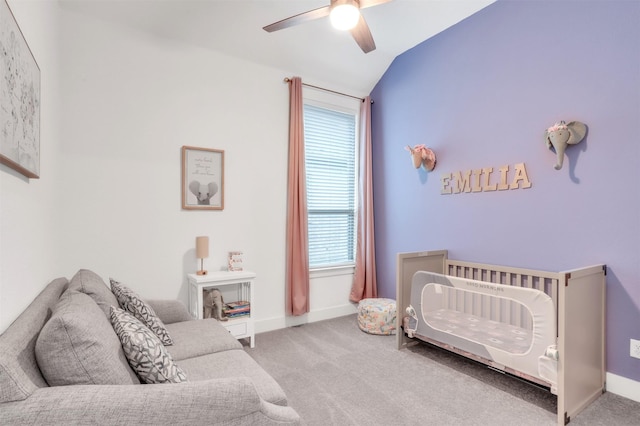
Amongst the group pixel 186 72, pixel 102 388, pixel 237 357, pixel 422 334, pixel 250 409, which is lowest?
pixel 422 334

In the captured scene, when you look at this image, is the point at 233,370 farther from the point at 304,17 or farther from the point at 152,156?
the point at 304,17

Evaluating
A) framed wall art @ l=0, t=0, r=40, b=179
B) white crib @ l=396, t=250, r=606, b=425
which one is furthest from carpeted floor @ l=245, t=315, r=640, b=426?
framed wall art @ l=0, t=0, r=40, b=179

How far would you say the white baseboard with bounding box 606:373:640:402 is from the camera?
6.52ft

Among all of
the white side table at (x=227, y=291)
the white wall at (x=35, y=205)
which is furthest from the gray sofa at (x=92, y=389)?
the white side table at (x=227, y=291)

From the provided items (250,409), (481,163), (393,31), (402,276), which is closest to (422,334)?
A: (402,276)

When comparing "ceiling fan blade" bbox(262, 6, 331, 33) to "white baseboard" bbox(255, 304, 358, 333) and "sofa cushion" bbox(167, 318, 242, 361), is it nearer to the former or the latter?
"sofa cushion" bbox(167, 318, 242, 361)

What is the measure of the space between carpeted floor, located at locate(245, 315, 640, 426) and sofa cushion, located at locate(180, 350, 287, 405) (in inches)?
20.5

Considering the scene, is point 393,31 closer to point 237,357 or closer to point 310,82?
point 310,82

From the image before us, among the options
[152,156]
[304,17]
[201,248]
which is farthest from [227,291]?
[304,17]

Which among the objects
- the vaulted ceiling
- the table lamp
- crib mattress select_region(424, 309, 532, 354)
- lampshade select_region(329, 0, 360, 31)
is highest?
the vaulted ceiling

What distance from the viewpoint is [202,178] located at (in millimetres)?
2906

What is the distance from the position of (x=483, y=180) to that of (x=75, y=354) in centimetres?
289

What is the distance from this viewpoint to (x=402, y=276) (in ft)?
9.16

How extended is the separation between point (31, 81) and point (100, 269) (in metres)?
1.48
